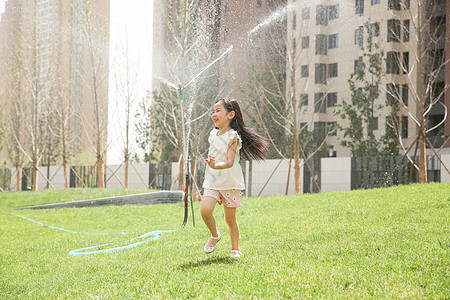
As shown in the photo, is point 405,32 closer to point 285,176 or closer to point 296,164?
point 296,164

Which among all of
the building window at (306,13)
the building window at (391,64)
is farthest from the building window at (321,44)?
the building window at (391,64)

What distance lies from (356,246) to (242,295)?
218 cm

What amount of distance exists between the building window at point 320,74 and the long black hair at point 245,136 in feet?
38.4

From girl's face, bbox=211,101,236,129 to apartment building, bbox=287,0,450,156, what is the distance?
10.9 metres

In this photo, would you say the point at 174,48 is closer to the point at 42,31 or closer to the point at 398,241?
the point at 42,31

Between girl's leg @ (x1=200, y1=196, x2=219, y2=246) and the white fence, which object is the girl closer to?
girl's leg @ (x1=200, y1=196, x2=219, y2=246)

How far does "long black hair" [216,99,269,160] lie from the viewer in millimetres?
4812

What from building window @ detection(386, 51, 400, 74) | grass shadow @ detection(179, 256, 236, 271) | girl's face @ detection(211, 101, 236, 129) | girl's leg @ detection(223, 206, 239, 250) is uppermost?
building window @ detection(386, 51, 400, 74)

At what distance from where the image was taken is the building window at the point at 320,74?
16.2m

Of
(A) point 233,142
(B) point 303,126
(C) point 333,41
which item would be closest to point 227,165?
(A) point 233,142

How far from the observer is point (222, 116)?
475 centimetres

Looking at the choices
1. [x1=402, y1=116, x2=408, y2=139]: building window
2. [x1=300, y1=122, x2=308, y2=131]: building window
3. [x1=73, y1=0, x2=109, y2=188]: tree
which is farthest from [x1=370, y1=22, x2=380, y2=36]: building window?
[x1=73, y1=0, x2=109, y2=188]: tree

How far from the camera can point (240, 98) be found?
53.5 ft

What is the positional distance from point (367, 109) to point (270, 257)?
40.9 ft
